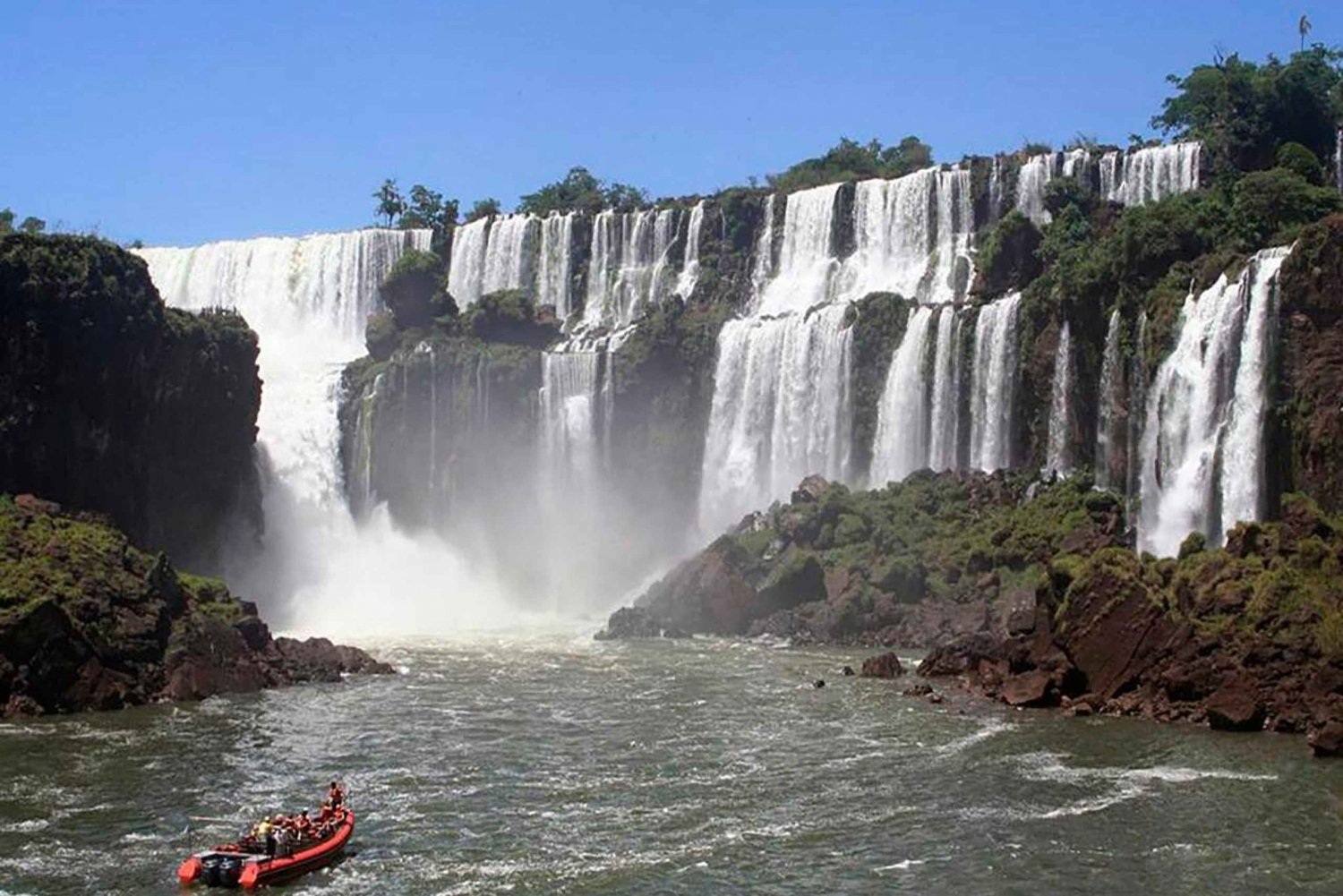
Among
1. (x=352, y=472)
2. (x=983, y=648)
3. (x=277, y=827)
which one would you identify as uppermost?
(x=352, y=472)

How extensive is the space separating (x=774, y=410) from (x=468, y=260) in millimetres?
30588

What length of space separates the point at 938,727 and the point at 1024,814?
30.8ft

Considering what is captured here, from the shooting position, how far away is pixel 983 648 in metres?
51.7

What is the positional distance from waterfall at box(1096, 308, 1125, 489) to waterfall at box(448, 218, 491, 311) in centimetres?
4654

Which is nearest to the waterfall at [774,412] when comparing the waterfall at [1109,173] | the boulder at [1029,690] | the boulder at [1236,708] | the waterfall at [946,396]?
the waterfall at [946,396]

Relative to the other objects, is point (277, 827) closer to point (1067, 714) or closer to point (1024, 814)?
point (1024, 814)

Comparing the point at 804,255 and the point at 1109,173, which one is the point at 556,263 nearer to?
the point at 804,255

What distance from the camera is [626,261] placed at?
102m

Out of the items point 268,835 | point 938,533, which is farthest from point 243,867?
point 938,533

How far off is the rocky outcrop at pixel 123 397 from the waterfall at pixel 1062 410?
33.8m

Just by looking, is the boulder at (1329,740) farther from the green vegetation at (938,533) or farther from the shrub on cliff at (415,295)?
the shrub on cliff at (415,295)

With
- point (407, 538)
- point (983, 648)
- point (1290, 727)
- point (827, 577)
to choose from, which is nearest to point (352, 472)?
point (407, 538)

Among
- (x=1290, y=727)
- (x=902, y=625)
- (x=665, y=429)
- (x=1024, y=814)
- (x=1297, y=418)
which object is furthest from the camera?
(x=665, y=429)

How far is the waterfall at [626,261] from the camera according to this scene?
99.6 m
